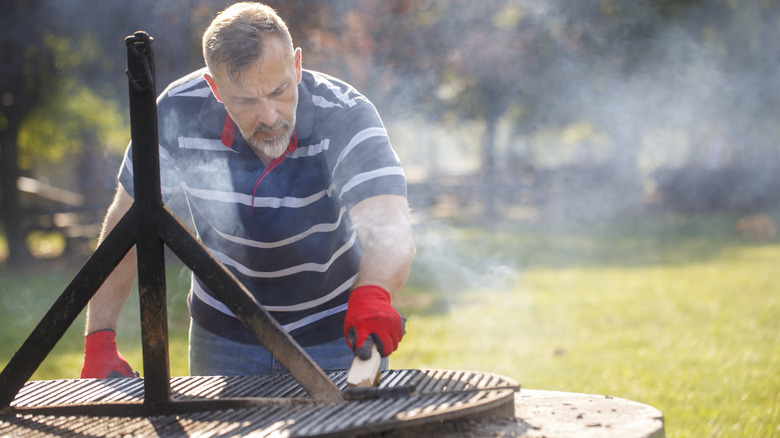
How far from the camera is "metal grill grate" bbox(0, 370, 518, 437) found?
4.93ft

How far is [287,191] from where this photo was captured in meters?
2.14

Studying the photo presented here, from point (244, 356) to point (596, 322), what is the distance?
4563mm

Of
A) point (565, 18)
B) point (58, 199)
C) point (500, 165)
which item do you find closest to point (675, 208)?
point (565, 18)

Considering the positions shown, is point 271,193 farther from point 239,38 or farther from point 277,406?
point 277,406

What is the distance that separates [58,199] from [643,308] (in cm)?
1026

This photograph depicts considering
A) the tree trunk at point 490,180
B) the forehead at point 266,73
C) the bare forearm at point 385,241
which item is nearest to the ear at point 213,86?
the forehead at point 266,73

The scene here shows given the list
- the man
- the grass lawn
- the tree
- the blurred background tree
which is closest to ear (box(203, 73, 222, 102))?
the man

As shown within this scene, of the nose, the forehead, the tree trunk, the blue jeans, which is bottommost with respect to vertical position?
the blue jeans

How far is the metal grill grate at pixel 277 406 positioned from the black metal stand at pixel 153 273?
4cm

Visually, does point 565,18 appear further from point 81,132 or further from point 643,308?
point 81,132

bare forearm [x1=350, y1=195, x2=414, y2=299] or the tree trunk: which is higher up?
the tree trunk

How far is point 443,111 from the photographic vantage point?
2266cm

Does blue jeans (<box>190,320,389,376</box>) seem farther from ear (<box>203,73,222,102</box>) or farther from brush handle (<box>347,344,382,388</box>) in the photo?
ear (<box>203,73,222,102</box>)

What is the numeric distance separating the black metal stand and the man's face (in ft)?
0.97
